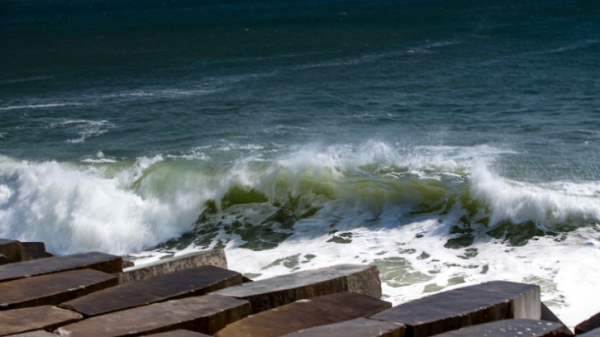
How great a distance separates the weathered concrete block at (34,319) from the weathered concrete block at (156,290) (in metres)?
0.07

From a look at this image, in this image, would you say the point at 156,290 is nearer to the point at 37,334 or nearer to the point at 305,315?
the point at 37,334

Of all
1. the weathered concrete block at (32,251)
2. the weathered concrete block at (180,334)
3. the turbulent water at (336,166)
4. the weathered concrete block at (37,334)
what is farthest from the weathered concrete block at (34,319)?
the turbulent water at (336,166)

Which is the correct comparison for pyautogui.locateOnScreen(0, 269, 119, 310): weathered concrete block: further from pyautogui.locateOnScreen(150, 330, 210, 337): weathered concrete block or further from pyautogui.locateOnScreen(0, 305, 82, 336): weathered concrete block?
pyautogui.locateOnScreen(150, 330, 210, 337): weathered concrete block

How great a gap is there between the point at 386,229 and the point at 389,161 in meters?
2.39

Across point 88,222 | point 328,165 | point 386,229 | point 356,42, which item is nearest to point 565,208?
point 386,229

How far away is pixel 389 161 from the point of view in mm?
9359

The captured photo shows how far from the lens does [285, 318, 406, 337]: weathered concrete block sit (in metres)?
2.08

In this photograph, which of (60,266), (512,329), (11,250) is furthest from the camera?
(11,250)

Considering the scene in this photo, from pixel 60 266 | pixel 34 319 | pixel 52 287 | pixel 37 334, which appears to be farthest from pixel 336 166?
pixel 37 334

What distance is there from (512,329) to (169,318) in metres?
1.34

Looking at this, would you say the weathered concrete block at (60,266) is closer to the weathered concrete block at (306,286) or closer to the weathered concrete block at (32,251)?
the weathered concrete block at (32,251)

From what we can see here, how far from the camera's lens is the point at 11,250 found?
148 inches

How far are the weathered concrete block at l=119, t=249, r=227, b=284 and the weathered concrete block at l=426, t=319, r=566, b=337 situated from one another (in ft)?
5.78

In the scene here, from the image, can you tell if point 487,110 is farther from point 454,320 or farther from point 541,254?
point 454,320
